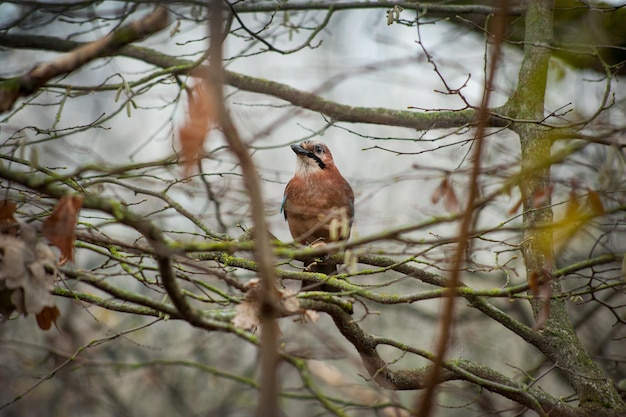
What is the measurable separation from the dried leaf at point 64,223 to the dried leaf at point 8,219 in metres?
0.17

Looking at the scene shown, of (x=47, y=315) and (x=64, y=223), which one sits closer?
(x=64, y=223)

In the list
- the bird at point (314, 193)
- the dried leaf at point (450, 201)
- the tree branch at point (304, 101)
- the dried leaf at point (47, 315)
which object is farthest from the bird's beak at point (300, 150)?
the dried leaf at point (47, 315)

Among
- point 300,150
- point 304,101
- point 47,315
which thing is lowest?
point 47,315

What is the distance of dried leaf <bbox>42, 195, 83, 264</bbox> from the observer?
2.21 meters

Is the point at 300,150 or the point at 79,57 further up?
the point at 300,150

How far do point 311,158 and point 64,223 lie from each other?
376 centimetres

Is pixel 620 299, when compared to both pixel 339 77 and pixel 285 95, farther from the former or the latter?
pixel 339 77

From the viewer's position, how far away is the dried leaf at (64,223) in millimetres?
2211

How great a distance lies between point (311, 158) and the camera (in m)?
5.86

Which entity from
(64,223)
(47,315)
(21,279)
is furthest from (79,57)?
(47,315)

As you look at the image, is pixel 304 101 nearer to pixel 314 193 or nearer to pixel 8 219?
pixel 314 193

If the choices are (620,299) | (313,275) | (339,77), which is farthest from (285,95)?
(620,299)

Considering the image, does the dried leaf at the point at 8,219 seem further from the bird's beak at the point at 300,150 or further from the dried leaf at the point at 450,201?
the bird's beak at the point at 300,150

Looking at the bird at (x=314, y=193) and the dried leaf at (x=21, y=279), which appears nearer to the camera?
the dried leaf at (x=21, y=279)
